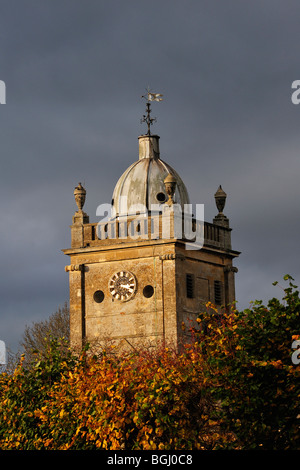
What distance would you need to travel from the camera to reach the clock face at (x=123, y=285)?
83.4 m

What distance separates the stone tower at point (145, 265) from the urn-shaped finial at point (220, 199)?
55.8 inches

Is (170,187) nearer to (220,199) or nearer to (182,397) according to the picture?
(220,199)

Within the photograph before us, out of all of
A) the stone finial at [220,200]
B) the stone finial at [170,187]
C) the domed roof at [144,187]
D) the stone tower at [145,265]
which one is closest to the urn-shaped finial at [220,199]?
the stone finial at [220,200]

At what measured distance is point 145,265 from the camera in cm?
8331

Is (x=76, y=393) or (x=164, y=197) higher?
(x=164, y=197)

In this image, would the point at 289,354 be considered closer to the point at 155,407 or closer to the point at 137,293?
the point at 155,407

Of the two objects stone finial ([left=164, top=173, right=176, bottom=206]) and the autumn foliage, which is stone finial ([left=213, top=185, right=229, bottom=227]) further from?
the autumn foliage

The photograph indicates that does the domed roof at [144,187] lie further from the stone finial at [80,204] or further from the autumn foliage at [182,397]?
the autumn foliage at [182,397]

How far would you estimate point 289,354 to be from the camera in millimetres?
45812

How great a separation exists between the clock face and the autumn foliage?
86.1 ft
